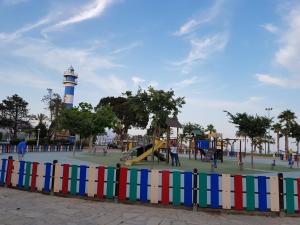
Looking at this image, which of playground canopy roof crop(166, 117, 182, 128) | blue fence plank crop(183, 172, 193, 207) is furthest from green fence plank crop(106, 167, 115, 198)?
playground canopy roof crop(166, 117, 182, 128)

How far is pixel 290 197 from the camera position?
295 inches

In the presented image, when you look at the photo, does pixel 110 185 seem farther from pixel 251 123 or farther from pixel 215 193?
pixel 251 123

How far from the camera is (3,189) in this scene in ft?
31.3

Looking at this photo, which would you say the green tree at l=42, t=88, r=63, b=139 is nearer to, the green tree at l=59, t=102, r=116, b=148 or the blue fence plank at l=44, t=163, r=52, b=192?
the green tree at l=59, t=102, r=116, b=148

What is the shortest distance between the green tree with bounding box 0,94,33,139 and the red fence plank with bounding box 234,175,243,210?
66168mm

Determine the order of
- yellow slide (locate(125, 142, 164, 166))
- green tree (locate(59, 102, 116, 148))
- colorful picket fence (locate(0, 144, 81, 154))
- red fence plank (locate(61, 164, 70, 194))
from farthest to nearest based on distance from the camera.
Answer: green tree (locate(59, 102, 116, 148))
colorful picket fence (locate(0, 144, 81, 154))
yellow slide (locate(125, 142, 164, 166))
red fence plank (locate(61, 164, 70, 194))

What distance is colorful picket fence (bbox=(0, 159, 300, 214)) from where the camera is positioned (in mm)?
7504

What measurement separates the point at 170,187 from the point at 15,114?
67.4m

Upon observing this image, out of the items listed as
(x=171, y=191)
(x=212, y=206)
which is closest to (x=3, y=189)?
(x=171, y=191)

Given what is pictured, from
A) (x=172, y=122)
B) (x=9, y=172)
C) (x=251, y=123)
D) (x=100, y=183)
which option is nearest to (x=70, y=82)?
→ (x=172, y=122)

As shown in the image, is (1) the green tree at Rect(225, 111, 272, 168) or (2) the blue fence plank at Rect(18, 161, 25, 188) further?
(1) the green tree at Rect(225, 111, 272, 168)

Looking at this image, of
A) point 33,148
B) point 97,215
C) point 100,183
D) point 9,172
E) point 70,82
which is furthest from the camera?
point 70,82

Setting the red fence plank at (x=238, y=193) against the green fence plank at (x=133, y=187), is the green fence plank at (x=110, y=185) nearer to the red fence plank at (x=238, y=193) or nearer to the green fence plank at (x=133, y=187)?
the green fence plank at (x=133, y=187)

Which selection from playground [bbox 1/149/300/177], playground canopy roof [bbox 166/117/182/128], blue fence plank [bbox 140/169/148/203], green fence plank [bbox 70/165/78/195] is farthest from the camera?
playground canopy roof [bbox 166/117/182/128]
